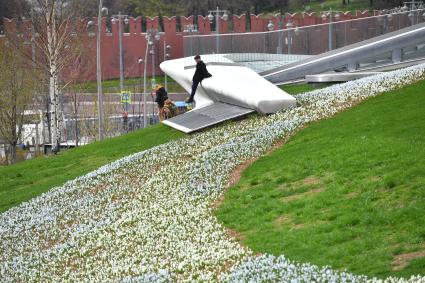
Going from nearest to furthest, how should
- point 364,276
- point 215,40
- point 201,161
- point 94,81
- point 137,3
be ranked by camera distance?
point 364,276
point 201,161
point 215,40
point 94,81
point 137,3

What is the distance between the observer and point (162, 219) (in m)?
17.2

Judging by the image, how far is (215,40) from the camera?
126ft

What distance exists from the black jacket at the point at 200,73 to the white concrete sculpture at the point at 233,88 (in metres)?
0.19

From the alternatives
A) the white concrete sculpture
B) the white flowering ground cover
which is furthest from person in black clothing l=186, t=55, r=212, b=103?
the white flowering ground cover

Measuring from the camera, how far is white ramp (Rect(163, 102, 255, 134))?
88.0 feet

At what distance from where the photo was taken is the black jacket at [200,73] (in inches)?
1213

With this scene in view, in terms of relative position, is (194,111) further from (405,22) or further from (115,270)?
(115,270)

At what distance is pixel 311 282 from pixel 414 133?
706 centimetres

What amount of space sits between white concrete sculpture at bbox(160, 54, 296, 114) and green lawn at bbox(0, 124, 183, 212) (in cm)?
169

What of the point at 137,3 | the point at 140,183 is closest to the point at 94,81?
the point at 137,3

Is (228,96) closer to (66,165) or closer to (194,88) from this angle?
(194,88)

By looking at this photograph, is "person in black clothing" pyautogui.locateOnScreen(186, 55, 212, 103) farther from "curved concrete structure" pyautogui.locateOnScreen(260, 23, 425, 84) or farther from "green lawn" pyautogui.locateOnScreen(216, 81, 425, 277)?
"green lawn" pyautogui.locateOnScreen(216, 81, 425, 277)

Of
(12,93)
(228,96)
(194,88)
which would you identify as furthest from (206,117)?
(12,93)

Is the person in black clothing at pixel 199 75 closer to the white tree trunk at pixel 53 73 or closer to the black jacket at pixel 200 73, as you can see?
the black jacket at pixel 200 73
